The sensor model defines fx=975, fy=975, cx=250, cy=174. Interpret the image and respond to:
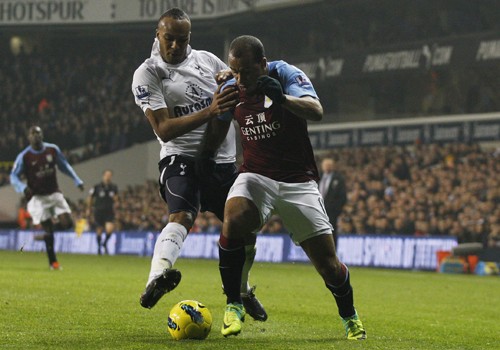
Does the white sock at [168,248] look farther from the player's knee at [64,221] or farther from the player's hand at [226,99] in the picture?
the player's knee at [64,221]

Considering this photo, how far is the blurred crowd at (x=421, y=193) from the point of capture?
2147 cm

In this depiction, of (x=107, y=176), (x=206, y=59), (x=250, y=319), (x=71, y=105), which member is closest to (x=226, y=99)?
(x=206, y=59)

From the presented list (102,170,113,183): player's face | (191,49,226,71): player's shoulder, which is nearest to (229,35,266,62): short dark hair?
(191,49,226,71): player's shoulder

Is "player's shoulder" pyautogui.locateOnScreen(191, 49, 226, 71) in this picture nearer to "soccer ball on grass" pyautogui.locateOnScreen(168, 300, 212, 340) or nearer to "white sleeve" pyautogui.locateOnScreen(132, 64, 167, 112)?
"white sleeve" pyautogui.locateOnScreen(132, 64, 167, 112)

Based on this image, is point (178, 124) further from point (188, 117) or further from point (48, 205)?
point (48, 205)

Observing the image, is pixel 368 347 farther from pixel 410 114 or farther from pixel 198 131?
pixel 410 114

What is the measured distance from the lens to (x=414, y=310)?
10.2 metres

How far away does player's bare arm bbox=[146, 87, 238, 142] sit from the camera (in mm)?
6773

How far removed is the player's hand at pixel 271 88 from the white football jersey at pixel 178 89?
1331mm

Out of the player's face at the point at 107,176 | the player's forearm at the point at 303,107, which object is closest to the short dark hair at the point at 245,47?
the player's forearm at the point at 303,107

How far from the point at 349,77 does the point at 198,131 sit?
23551 mm

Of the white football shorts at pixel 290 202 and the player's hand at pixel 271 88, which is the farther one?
the white football shorts at pixel 290 202

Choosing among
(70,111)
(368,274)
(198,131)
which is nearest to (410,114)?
(368,274)

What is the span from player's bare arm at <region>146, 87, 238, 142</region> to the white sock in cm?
68
